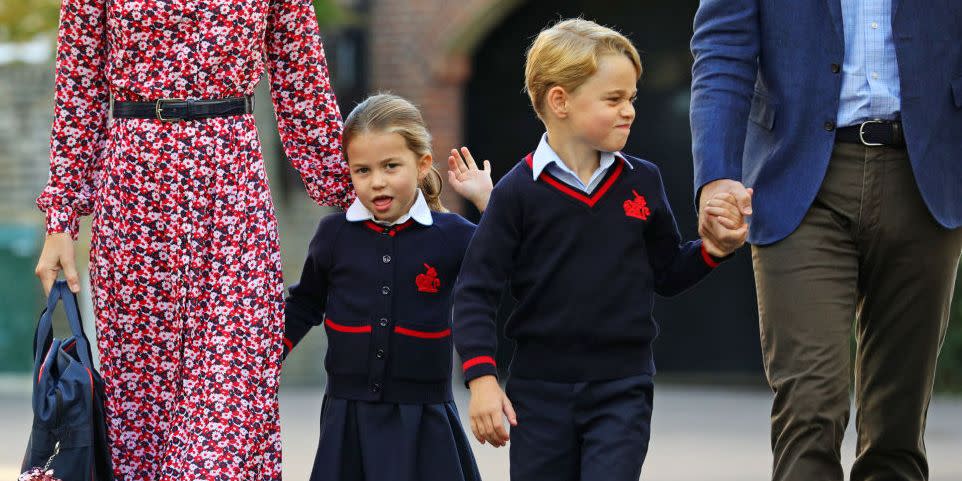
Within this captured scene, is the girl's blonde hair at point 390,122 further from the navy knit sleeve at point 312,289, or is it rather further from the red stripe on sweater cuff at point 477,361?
the red stripe on sweater cuff at point 477,361

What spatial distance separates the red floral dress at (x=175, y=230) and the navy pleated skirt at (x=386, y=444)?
7.1 inches

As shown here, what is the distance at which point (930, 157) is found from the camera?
4117 mm

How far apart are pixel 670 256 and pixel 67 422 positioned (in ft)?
5.02

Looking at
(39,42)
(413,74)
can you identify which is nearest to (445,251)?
(413,74)

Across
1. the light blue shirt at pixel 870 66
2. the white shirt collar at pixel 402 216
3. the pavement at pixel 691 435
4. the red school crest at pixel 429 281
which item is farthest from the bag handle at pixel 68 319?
the pavement at pixel 691 435

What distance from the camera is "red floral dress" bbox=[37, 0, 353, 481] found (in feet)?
14.1

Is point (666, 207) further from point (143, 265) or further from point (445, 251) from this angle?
point (143, 265)

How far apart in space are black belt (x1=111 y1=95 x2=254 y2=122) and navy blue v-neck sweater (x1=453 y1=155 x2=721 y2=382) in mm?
755

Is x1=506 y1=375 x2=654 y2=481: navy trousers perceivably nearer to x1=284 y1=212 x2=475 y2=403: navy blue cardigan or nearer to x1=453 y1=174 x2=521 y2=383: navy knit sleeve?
x1=453 y1=174 x2=521 y2=383: navy knit sleeve

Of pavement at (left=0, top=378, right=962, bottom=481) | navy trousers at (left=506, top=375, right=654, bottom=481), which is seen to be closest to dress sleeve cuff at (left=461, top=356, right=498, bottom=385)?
navy trousers at (left=506, top=375, right=654, bottom=481)

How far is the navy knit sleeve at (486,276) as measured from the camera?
157 inches

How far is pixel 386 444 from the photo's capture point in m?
4.35

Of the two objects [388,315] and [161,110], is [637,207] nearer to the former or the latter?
[388,315]

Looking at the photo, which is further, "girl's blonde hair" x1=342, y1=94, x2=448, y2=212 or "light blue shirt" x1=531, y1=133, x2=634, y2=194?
"girl's blonde hair" x1=342, y1=94, x2=448, y2=212
